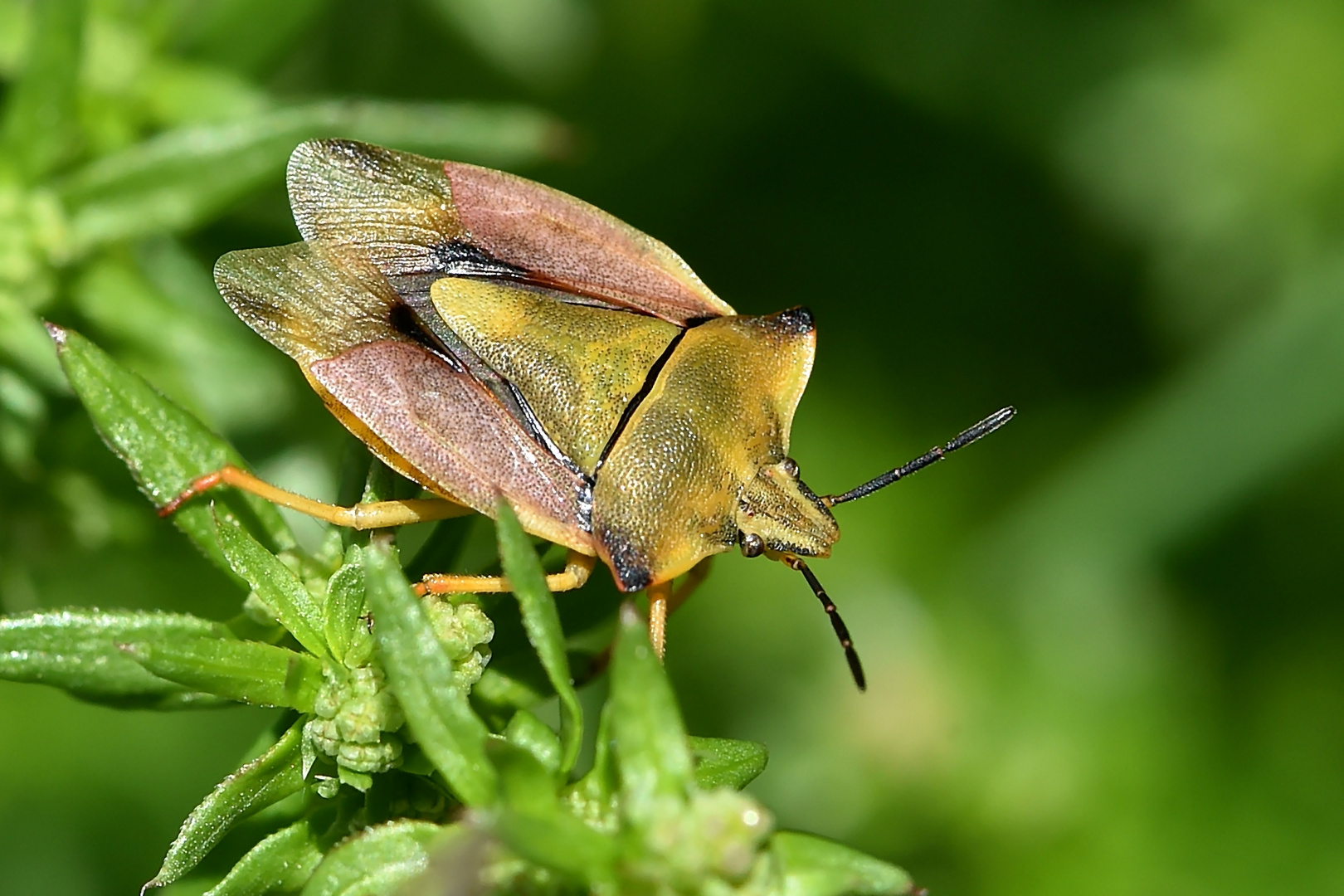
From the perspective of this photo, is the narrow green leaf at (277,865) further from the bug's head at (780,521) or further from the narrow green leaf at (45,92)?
the narrow green leaf at (45,92)

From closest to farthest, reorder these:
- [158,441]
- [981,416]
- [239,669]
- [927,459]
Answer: [239,669] → [158,441] → [927,459] → [981,416]

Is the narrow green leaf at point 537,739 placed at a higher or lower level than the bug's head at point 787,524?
lower

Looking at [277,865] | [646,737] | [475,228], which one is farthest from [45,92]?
[646,737]

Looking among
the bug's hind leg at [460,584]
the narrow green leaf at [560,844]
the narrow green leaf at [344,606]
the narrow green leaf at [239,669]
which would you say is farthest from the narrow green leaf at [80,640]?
the narrow green leaf at [560,844]

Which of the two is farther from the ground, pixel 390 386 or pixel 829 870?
pixel 390 386

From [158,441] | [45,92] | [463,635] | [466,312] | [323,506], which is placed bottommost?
[463,635]

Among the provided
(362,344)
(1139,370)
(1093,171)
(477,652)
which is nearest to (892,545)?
(1139,370)

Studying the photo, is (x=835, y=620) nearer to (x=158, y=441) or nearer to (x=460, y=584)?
(x=460, y=584)
